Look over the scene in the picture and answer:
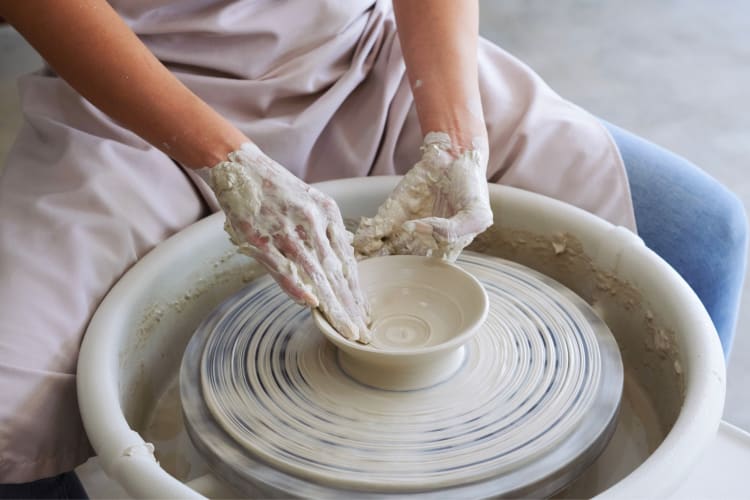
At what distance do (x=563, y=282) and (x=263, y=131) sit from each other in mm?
577

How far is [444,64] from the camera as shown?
4.57 feet

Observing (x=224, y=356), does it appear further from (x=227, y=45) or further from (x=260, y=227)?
(x=227, y=45)

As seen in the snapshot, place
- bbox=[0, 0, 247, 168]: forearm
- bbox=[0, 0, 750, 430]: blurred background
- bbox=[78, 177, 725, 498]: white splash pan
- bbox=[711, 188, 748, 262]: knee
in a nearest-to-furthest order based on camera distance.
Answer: bbox=[78, 177, 725, 498]: white splash pan → bbox=[0, 0, 247, 168]: forearm → bbox=[711, 188, 748, 262]: knee → bbox=[0, 0, 750, 430]: blurred background

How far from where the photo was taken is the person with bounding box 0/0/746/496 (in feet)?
3.85

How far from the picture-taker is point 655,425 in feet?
4.07

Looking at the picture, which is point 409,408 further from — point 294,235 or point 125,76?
point 125,76

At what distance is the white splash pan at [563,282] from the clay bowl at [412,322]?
24cm

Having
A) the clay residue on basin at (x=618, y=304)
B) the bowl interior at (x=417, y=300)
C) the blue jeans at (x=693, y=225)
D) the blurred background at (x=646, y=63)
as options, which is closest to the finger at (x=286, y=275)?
the bowl interior at (x=417, y=300)

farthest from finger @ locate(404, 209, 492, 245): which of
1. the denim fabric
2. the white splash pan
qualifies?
the denim fabric

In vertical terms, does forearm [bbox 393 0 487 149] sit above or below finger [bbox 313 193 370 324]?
above

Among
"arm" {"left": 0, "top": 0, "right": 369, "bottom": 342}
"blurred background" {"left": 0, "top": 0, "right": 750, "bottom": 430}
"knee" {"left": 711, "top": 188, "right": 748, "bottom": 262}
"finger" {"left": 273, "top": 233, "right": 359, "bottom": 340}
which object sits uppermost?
"arm" {"left": 0, "top": 0, "right": 369, "bottom": 342}

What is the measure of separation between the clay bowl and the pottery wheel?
0.02 meters

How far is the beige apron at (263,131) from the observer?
131 cm

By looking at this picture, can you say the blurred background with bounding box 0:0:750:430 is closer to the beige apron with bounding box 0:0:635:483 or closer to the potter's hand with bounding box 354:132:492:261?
the beige apron with bounding box 0:0:635:483
